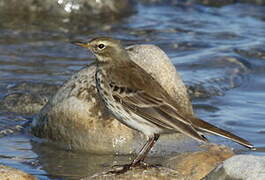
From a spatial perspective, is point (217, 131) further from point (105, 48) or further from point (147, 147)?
point (105, 48)

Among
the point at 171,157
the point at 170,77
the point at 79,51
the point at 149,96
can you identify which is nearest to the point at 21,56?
the point at 79,51

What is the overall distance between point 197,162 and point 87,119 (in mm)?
1842

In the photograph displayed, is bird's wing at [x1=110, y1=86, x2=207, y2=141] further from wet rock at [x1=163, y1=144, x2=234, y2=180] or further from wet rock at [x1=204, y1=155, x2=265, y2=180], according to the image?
wet rock at [x1=163, y1=144, x2=234, y2=180]

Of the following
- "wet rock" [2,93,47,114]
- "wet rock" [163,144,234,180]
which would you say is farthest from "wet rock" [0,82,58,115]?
"wet rock" [163,144,234,180]

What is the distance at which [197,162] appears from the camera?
806cm

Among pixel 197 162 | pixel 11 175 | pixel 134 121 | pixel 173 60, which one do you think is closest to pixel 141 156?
pixel 134 121

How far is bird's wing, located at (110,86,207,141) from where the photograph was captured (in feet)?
22.7

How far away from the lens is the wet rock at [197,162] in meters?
7.95

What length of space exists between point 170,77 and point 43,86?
119 inches

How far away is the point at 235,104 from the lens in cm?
1152

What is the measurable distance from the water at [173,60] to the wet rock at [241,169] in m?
2.03

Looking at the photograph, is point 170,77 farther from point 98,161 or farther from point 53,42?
point 53,42

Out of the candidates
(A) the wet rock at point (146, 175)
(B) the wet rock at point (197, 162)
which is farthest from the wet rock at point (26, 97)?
(A) the wet rock at point (146, 175)

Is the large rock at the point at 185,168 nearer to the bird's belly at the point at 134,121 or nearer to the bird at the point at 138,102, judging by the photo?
the bird at the point at 138,102
